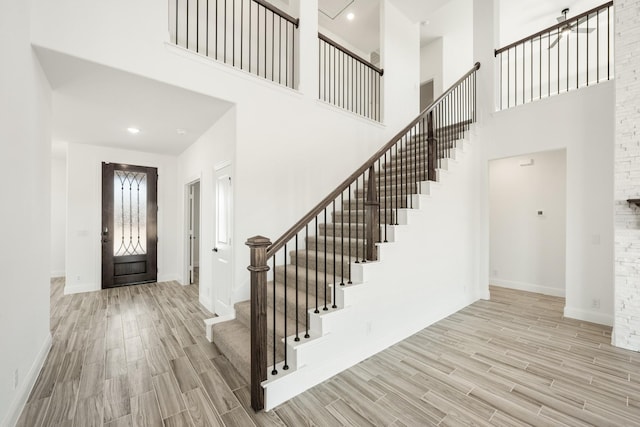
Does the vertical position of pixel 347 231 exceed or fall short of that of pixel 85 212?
it falls short

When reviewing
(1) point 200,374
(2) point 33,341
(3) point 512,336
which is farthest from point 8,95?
(3) point 512,336

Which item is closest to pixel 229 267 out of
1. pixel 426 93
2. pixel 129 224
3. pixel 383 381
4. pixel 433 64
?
pixel 383 381

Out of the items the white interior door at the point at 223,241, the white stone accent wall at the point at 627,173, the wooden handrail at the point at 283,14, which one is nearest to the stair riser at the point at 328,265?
the white interior door at the point at 223,241

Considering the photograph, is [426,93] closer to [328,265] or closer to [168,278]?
[328,265]

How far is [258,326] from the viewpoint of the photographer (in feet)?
6.75

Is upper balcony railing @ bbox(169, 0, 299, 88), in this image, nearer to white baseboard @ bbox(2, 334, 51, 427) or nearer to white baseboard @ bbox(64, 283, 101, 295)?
white baseboard @ bbox(2, 334, 51, 427)

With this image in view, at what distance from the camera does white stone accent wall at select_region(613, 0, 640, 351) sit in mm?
2939

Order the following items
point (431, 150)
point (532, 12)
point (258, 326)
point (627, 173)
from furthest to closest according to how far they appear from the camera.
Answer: point (532, 12) < point (431, 150) < point (627, 173) < point (258, 326)

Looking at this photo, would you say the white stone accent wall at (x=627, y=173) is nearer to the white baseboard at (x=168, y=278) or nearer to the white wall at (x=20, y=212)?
the white wall at (x=20, y=212)

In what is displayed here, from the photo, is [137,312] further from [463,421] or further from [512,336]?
[512,336]

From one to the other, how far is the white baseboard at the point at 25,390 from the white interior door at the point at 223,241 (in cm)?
180

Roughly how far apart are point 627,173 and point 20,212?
19.5ft

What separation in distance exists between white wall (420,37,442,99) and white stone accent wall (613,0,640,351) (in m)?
4.25

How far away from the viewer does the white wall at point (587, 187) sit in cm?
356
